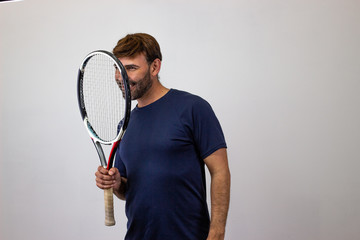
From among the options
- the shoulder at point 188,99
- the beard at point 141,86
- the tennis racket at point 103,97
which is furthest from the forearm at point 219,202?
the tennis racket at point 103,97

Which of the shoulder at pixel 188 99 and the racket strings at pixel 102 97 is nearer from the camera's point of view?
the shoulder at pixel 188 99

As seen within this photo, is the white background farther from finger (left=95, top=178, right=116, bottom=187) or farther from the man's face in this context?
finger (left=95, top=178, right=116, bottom=187)

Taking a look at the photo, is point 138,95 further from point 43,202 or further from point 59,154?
point 43,202

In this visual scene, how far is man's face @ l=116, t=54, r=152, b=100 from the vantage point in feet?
3.76

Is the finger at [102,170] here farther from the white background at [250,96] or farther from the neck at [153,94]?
the white background at [250,96]

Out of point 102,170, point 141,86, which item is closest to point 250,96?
point 141,86

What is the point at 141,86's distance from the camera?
3.78 ft

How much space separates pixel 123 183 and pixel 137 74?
36 centimetres

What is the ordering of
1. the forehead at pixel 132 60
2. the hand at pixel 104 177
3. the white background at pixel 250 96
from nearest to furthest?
the hand at pixel 104 177 → the forehead at pixel 132 60 → the white background at pixel 250 96

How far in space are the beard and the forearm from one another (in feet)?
1.09

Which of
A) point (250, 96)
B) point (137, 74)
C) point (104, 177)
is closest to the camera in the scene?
point (104, 177)

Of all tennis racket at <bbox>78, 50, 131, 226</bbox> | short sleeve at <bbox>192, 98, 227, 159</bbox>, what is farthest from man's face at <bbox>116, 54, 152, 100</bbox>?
tennis racket at <bbox>78, 50, 131, 226</bbox>

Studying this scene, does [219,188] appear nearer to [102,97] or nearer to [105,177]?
[105,177]

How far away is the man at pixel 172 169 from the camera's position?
3.55ft
